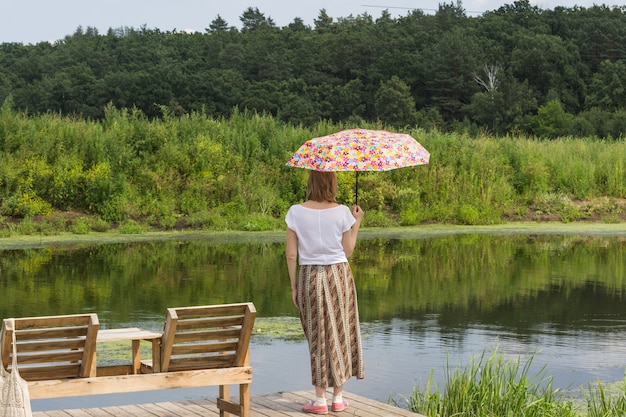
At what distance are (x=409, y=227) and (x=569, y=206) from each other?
4318mm

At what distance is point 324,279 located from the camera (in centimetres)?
722

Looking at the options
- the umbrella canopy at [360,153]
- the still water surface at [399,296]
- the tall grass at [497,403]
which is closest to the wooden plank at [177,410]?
the still water surface at [399,296]

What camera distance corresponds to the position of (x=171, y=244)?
20703 mm

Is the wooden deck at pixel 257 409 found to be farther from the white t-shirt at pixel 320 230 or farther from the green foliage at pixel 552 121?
the green foliage at pixel 552 121

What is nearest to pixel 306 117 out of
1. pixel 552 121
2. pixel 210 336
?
pixel 552 121

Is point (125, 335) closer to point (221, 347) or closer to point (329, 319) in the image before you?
point (221, 347)

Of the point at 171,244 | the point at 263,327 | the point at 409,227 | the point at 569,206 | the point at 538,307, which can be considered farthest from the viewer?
the point at 569,206

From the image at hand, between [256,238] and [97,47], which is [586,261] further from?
[97,47]

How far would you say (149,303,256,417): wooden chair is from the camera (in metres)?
6.79

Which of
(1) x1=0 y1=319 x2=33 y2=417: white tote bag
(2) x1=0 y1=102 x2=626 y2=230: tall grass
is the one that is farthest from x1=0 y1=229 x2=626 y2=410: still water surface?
(1) x1=0 y1=319 x2=33 y2=417: white tote bag

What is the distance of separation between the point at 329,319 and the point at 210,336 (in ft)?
2.42

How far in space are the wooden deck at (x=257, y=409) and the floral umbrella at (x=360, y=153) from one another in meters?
1.44

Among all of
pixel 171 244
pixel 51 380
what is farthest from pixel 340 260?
pixel 171 244

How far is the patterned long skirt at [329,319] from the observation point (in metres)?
7.21
